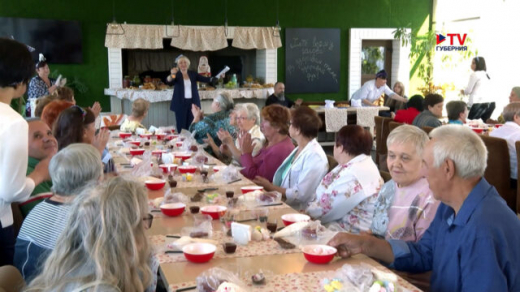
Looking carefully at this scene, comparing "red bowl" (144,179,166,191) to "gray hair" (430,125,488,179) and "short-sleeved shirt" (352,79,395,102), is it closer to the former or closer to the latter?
"gray hair" (430,125,488,179)

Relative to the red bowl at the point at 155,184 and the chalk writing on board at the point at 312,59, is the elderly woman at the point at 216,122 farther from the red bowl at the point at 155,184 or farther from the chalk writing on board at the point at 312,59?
the chalk writing on board at the point at 312,59

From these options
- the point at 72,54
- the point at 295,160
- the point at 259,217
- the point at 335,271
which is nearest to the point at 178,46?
the point at 72,54

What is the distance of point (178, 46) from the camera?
1091 centimetres

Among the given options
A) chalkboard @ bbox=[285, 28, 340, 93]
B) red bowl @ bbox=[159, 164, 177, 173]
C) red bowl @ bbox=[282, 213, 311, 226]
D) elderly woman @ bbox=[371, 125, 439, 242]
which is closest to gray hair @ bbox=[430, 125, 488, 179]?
elderly woman @ bbox=[371, 125, 439, 242]

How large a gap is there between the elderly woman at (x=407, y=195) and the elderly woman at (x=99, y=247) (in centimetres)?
150

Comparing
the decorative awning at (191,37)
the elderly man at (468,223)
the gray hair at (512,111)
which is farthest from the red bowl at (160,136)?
the decorative awning at (191,37)

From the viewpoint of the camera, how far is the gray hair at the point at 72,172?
2.25m

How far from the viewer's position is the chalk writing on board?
12.3 meters

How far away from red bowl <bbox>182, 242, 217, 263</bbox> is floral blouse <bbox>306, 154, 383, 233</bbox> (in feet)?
3.43

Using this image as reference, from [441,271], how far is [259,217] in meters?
1.03

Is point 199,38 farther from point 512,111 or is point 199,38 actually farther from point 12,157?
point 12,157

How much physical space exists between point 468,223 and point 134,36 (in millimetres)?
9696

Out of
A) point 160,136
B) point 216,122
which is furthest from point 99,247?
point 160,136

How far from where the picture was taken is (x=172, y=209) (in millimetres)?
2830
